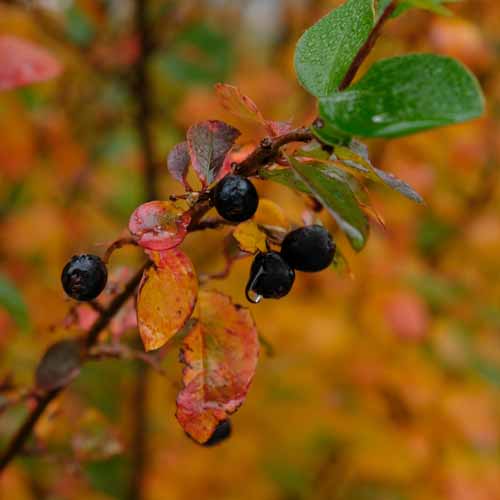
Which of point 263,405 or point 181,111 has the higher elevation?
point 181,111

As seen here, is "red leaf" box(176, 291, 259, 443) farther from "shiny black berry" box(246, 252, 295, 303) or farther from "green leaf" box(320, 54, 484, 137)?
"green leaf" box(320, 54, 484, 137)

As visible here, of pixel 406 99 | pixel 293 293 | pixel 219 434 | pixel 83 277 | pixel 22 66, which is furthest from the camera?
pixel 293 293

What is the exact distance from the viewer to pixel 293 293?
184 centimetres

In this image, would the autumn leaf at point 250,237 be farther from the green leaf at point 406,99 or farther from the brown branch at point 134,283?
the green leaf at point 406,99

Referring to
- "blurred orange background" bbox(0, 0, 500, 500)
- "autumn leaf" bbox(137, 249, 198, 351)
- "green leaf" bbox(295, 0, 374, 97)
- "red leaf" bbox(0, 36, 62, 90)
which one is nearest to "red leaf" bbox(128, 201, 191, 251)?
"autumn leaf" bbox(137, 249, 198, 351)

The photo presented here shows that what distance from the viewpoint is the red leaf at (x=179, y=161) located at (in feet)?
1.66

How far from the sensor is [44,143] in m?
1.83

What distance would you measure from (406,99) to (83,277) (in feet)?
0.80

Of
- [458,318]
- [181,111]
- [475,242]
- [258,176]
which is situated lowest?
[458,318]

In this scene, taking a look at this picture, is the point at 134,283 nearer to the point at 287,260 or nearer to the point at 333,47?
the point at 287,260

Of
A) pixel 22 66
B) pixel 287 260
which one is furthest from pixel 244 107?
pixel 22 66

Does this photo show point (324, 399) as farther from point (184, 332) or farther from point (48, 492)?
point (184, 332)

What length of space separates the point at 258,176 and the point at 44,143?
1.47m

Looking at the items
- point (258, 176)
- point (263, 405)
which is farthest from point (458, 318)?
point (258, 176)
